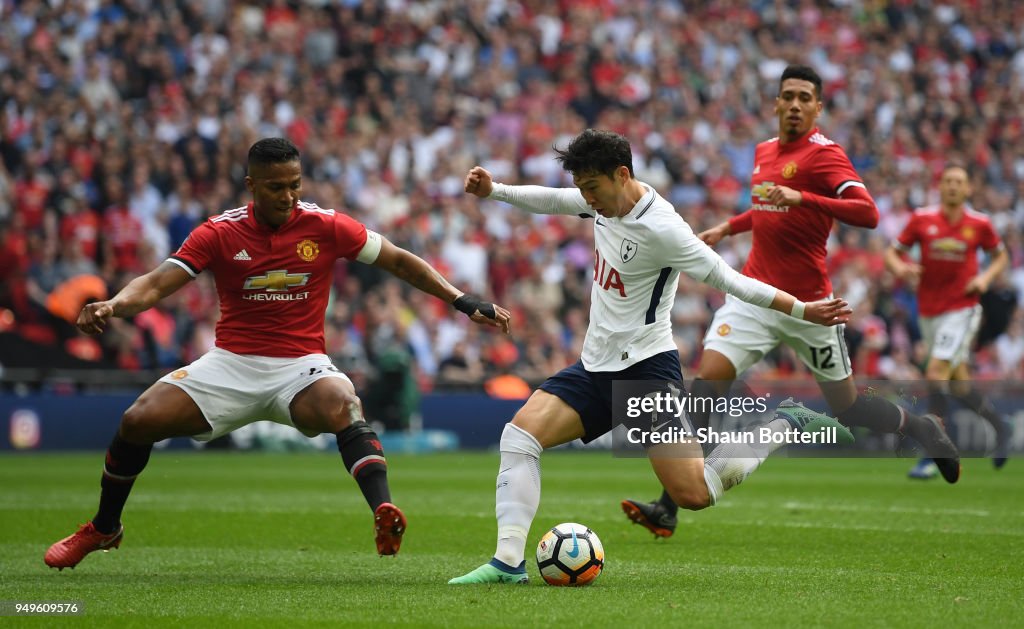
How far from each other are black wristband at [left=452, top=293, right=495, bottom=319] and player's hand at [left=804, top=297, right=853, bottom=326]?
5.48 feet

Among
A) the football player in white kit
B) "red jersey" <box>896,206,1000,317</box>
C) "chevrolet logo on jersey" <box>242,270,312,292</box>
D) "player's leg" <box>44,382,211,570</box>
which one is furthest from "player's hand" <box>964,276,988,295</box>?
"player's leg" <box>44,382,211,570</box>

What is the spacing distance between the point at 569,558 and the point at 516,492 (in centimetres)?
43

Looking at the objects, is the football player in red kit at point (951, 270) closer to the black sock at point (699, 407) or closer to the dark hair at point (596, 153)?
the black sock at point (699, 407)

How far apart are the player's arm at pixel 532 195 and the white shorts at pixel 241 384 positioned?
1.32m

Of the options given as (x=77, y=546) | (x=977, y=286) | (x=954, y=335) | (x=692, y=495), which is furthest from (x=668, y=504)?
(x=954, y=335)

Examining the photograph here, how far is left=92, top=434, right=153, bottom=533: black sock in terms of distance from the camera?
25.5ft

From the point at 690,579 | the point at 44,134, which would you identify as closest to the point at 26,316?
the point at 44,134

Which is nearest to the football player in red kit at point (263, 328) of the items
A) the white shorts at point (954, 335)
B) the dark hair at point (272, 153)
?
the dark hair at point (272, 153)

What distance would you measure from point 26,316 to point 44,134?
2.75 m

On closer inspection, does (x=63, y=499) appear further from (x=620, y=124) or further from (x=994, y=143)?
(x=994, y=143)

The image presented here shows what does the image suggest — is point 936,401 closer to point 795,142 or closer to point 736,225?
point 736,225

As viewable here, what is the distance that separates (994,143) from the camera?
90.1ft

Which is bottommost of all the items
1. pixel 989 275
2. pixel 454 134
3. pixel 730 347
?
pixel 730 347

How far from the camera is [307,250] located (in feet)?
25.8
